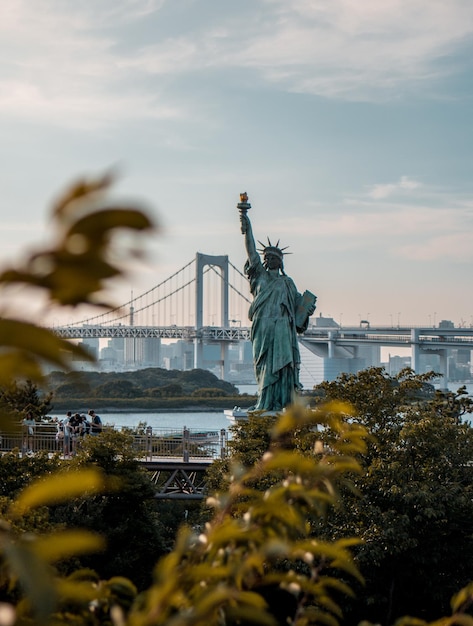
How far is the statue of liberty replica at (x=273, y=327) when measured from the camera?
52.4 ft

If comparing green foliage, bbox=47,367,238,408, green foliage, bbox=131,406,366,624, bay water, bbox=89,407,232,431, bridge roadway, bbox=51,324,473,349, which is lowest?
bay water, bbox=89,407,232,431

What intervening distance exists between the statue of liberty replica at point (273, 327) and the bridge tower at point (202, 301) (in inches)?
1733

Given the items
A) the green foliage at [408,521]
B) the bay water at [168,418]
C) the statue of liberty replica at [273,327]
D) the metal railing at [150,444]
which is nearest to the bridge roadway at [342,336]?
the bay water at [168,418]

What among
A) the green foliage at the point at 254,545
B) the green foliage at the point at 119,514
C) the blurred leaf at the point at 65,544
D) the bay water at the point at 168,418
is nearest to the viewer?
the blurred leaf at the point at 65,544

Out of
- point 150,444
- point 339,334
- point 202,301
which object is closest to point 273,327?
point 150,444

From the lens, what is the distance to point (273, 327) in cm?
1602

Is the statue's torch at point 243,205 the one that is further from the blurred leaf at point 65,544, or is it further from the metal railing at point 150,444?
the blurred leaf at point 65,544

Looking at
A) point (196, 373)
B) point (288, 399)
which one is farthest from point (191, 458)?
point (196, 373)

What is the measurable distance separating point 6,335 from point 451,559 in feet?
38.5

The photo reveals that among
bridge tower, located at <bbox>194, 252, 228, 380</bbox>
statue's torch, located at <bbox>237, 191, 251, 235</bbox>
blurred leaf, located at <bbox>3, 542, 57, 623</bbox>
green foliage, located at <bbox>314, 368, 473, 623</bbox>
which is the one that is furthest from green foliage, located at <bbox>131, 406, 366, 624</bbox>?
bridge tower, located at <bbox>194, 252, 228, 380</bbox>

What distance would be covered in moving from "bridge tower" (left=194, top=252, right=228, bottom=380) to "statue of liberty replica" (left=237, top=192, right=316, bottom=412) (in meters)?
44.0

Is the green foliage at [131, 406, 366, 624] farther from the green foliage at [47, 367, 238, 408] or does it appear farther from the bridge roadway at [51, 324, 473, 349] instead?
the green foliage at [47, 367, 238, 408]

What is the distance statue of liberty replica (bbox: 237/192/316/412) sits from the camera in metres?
16.0

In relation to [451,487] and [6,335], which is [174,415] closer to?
[451,487]
